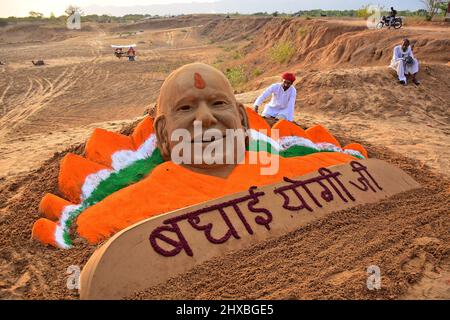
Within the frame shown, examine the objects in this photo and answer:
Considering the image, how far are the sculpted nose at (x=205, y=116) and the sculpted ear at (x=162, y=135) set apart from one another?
0.44m

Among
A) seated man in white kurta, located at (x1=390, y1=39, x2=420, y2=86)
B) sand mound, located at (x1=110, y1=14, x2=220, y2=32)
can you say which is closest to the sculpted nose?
seated man in white kurta, located at (x1=390, y1=39, x2=420, y2=86)

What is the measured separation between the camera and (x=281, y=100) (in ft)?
20.4

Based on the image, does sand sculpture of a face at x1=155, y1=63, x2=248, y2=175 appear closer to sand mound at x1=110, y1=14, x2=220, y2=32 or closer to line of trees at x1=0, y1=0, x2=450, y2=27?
line of trees at x1=0, y1=0, x2=450, y2=27

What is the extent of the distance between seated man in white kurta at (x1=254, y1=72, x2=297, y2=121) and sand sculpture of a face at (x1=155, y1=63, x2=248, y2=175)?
6.66ft

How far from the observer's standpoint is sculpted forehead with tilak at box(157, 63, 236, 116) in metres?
3.95

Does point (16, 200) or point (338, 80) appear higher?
point (338, 80)

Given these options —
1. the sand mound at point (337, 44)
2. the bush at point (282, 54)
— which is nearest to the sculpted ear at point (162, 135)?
the sand mound at point (337, 44)

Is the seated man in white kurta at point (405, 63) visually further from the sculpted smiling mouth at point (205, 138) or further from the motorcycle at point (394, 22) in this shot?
the sculpted smiling mouth at point (205, 138)

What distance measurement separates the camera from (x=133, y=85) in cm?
1363

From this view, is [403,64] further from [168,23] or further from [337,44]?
[168,23]

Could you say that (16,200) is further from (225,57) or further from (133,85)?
(225,57)

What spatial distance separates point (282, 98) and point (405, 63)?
458 cm
